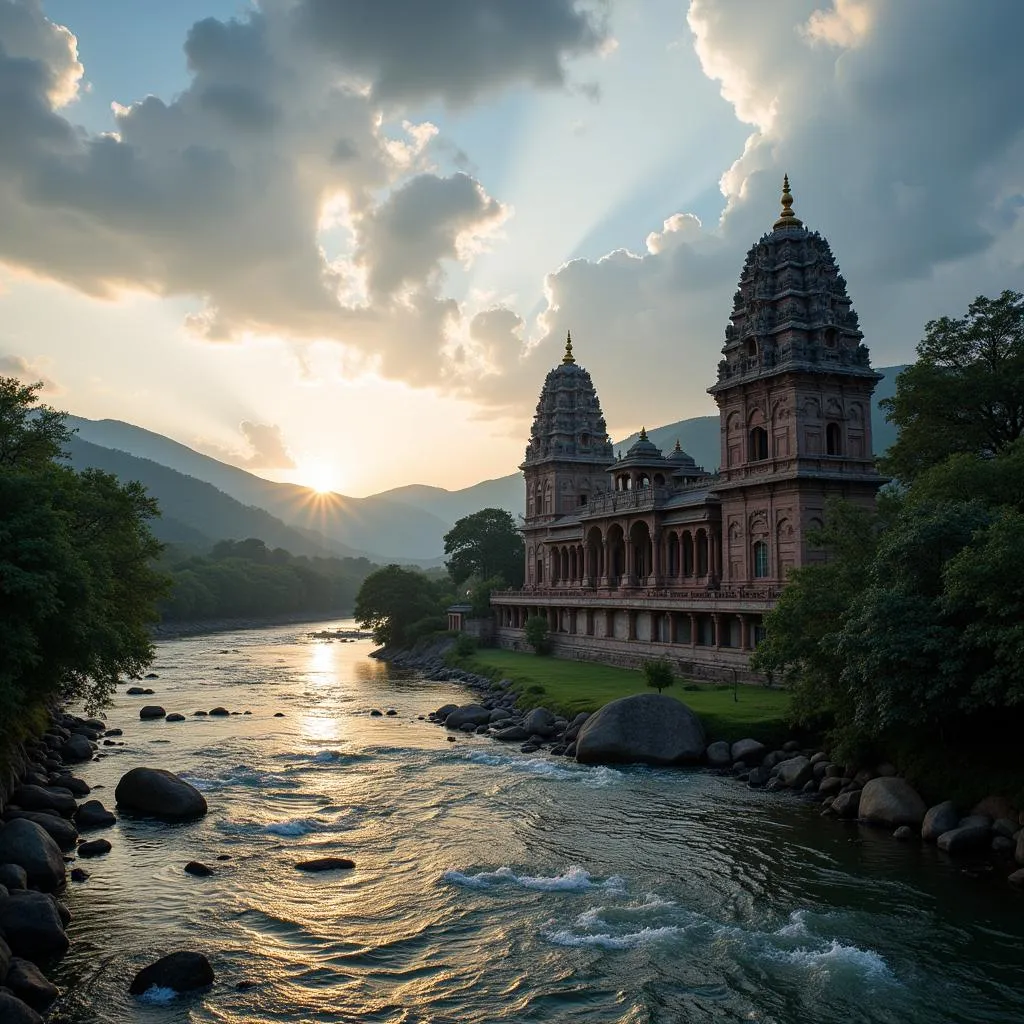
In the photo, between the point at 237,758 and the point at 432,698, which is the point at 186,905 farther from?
the point at 432,698

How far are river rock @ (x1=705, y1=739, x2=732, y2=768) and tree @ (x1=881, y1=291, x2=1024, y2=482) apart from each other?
1781cm

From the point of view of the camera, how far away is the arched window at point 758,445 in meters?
62.9

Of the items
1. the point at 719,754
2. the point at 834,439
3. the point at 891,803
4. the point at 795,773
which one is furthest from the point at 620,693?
the point at 891,803

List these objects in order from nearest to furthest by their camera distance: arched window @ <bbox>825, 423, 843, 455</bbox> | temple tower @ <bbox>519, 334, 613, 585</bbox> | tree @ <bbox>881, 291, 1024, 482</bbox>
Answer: tree @ <bbox>881, 291, 1024, 482</bbox>
arched window @ <bbox>825, 423, 843, 455</bbox>
temple tower @ <bbox>519, 334, 613, 585</bbox>

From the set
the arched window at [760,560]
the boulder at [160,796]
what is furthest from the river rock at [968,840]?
the arched window at [760,560]

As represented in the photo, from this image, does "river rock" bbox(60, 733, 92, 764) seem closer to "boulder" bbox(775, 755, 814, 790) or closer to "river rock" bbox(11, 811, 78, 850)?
"river rock" bbox(11, 811, 78, 850)

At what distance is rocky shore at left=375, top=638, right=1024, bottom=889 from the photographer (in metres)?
27.4

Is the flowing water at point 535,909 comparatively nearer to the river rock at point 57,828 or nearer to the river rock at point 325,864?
the river rock at point 325,864

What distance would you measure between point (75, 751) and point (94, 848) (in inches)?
630

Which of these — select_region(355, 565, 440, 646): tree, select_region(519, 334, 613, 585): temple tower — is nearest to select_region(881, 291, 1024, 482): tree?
select_region(519, 334, 613, 585): temple tower

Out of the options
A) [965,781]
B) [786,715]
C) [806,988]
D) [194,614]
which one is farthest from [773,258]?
[194,614]

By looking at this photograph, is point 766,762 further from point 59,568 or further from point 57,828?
point 59,568

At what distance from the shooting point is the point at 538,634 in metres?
83.9

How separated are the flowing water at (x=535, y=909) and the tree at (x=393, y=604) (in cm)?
6555
